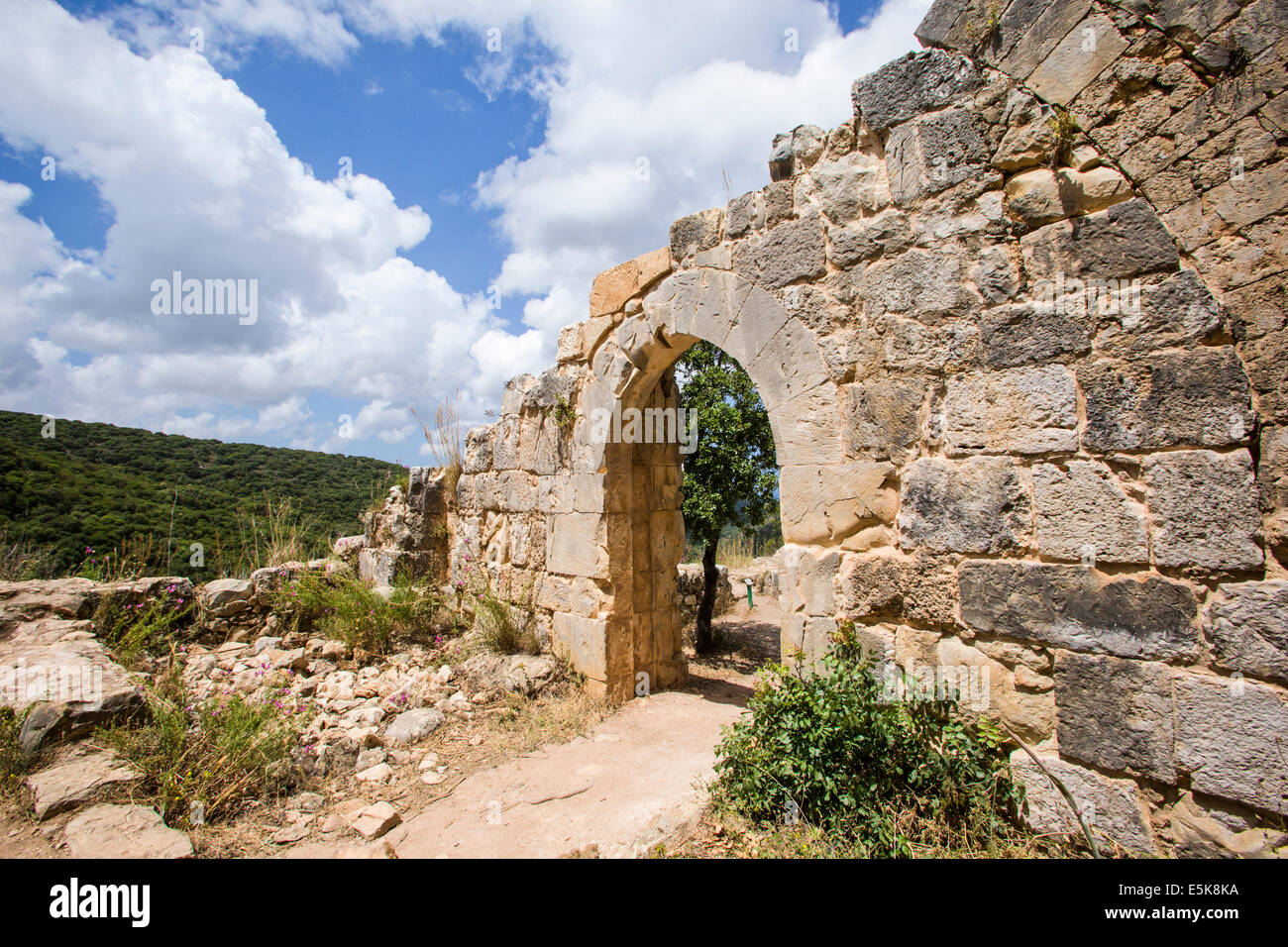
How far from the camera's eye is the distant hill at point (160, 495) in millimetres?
7598

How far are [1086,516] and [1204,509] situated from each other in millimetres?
365

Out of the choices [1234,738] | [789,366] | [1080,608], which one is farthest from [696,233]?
[1234,738]

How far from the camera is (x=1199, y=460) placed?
2283mm

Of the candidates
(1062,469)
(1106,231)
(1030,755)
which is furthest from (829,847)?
(1106,231)

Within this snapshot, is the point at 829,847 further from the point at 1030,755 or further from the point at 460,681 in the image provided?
the point at 460,681

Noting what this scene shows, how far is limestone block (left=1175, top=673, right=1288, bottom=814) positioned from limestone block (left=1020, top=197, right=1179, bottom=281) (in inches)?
64.4

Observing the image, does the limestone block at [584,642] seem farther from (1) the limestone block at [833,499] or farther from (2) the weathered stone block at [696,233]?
(2) the weathered stone block at [696,233]

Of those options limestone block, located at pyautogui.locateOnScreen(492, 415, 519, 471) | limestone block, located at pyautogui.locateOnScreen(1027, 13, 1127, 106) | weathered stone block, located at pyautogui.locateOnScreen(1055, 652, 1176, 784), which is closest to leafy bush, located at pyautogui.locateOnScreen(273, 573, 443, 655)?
limestone block, located at pyautogui.locateOnScreen(492, 415, 519, 471)

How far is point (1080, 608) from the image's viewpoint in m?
2.52

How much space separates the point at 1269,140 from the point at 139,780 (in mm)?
5671

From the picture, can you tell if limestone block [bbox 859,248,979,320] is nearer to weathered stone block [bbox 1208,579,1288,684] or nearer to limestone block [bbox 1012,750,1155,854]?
weathered stone block [bbox 1208,579,1288,684]

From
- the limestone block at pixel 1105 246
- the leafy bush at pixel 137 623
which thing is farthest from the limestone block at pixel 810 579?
the leafy bush at pixel 137 623

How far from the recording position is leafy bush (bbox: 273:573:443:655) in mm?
5676

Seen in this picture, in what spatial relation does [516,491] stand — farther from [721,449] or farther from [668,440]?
[721,449]
